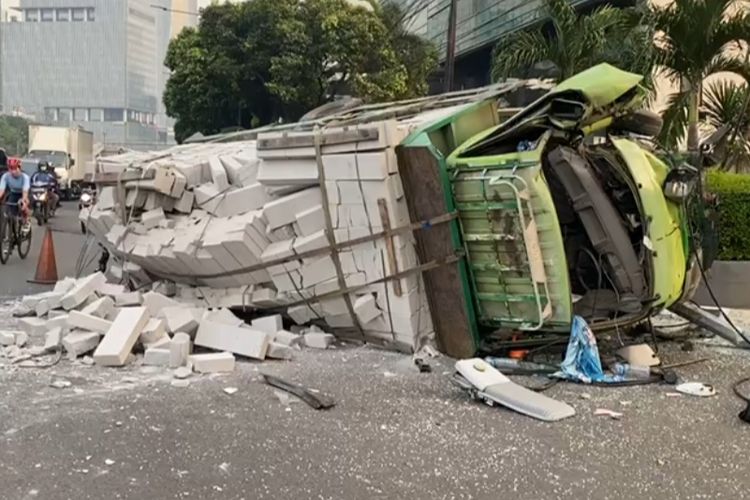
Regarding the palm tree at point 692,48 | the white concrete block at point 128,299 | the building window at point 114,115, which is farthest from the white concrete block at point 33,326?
the building window at point 114,115

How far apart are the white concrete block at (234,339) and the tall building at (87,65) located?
7367 cm

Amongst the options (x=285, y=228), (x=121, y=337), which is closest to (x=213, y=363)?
(x=121, y=337)

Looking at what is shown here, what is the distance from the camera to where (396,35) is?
2828cm

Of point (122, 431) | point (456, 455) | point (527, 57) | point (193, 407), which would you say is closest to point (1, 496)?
point (122, 431)

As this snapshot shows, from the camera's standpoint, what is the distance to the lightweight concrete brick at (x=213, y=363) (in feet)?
18.7

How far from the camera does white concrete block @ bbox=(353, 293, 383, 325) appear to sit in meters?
6.29

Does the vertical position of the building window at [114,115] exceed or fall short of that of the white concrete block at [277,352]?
it exceeds it

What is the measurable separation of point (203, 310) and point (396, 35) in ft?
75.8

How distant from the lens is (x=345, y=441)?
4445 mm

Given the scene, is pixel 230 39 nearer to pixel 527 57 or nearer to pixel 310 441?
pixel 527 57

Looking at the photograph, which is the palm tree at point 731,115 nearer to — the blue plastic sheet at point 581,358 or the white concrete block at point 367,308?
the blue plastic sheet at point 581,358

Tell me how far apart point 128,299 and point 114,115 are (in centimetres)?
7871

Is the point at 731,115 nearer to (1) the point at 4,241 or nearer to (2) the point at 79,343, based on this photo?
(2) the point at 79,343

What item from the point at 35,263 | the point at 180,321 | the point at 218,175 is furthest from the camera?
the point at 35,263
